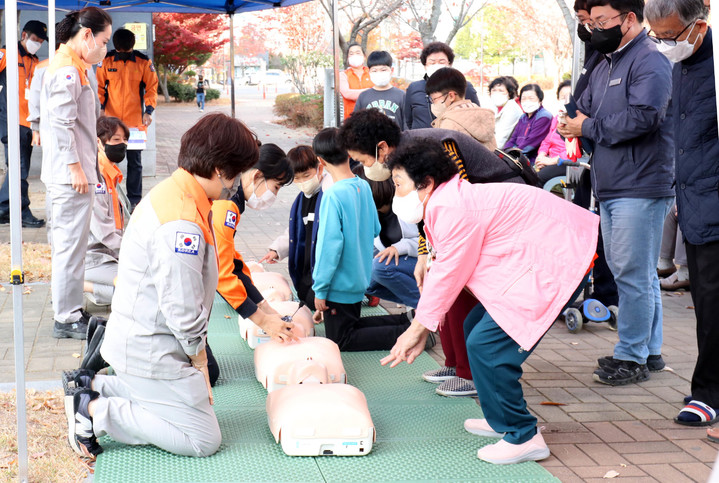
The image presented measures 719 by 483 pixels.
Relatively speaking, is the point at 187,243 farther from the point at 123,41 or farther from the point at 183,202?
the point at 123,41

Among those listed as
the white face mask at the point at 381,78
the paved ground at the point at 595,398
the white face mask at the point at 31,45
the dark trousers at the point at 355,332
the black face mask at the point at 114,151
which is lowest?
the paved ground at the point at 595,398

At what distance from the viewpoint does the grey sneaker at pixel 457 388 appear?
417cm

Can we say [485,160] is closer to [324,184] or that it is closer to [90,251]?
[324,184]

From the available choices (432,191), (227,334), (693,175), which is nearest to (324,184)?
(227,334)

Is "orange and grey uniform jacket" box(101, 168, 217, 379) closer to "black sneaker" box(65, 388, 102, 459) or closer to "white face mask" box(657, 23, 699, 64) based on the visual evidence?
"black sneaker" box(65, 388, 102, 459)

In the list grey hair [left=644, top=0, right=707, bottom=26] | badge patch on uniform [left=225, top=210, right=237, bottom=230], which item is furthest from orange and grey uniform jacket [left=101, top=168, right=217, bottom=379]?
grey hair [left=644, top=0, right=707, bottom=26]

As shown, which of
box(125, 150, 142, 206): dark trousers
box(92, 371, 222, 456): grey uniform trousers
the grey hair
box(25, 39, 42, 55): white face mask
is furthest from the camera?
box(125, 150, 142, 206): dark trousers

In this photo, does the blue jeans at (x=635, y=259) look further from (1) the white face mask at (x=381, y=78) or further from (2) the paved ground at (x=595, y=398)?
(1) the white face mask at (x=381, y=78)

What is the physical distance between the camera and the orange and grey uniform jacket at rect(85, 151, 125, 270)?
5.63 m

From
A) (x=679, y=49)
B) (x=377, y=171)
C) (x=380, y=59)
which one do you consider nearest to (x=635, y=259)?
(x=679, y=49)

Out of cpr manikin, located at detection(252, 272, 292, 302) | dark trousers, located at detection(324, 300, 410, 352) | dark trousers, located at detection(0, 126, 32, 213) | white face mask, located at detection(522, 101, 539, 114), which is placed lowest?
dark trousers, located at detection(324, 300, 410, 352)

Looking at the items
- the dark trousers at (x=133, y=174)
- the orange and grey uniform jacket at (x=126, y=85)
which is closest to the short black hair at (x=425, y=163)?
the dark trousers at (x=133, y=174)

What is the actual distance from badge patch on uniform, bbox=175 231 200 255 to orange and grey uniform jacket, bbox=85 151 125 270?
274 cm

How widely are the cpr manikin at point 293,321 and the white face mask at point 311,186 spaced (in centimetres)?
73
